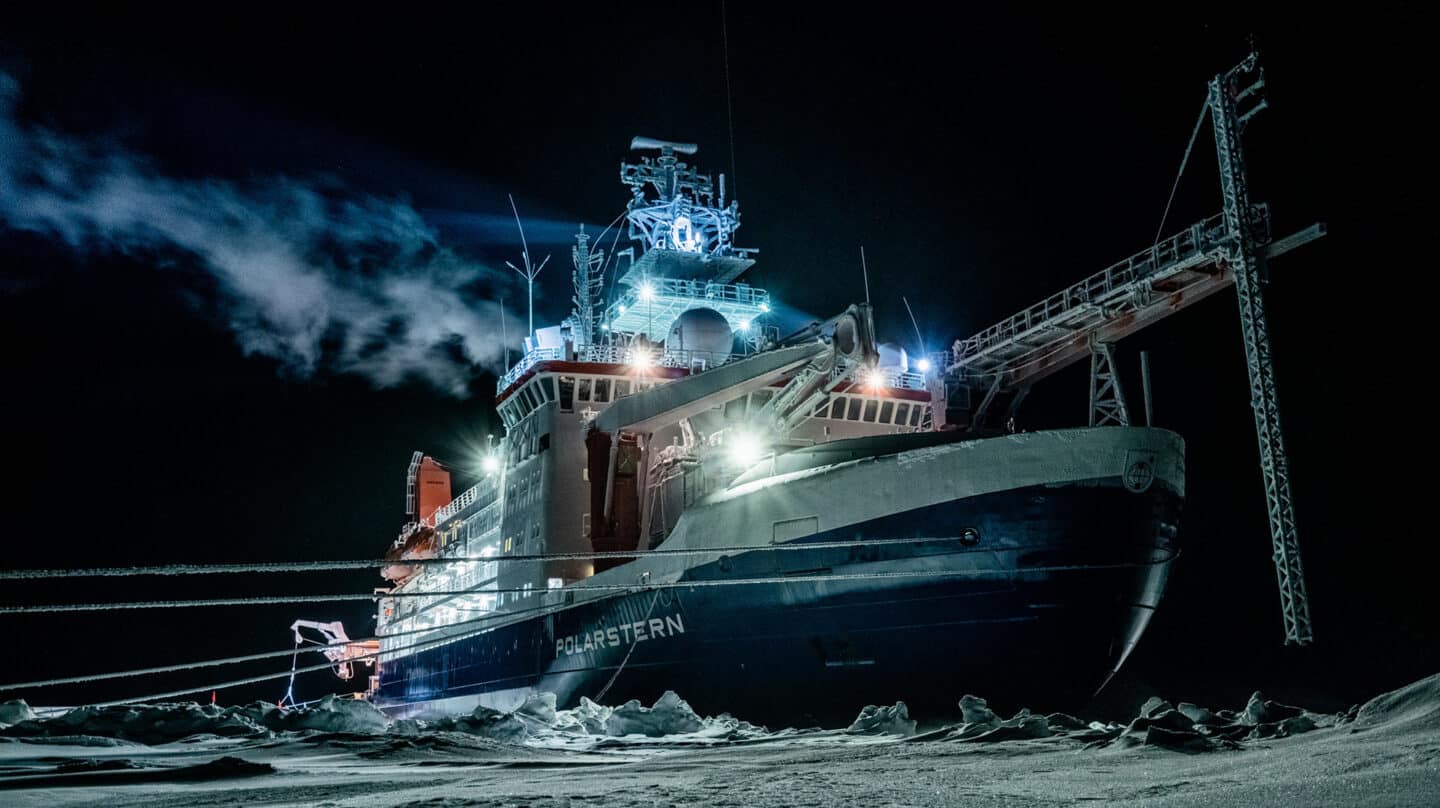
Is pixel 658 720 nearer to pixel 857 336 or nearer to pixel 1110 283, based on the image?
pixel 857 336

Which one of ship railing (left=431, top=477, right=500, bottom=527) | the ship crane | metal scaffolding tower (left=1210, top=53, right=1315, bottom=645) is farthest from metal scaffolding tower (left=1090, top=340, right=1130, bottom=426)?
ship railing (left=431, top=477, right=500, bottom=527)

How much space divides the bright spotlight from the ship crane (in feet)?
13.6

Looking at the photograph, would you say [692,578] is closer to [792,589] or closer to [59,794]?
[792,589]

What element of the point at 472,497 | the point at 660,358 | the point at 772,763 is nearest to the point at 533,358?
the point at 660,358

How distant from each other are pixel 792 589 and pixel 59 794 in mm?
10484

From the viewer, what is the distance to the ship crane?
16703 mm

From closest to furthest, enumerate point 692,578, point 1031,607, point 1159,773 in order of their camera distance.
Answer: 1. point 1159,773
2. point 1031,607
3. point 692,578

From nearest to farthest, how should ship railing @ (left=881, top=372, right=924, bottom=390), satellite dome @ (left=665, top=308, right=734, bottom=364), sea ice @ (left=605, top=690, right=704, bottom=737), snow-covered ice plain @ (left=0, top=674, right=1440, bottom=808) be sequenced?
snow-covered ice plain @ (left=0, top=674, right=1440, bottom=808) → sea ice @ (left=605, top=690, right=704, bottom=737) → ship railing @ (left=881, top=372, right=924, bottom=390) → satellite dome @ (left=665, top=308, right=734, bottom=364)

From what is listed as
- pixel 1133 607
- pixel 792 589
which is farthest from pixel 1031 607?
pixel 792 589

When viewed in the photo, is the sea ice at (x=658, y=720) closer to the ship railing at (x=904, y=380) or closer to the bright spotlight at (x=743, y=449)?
the bright spotlight at (x=743, y=449)

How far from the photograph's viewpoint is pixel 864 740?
1045 cm

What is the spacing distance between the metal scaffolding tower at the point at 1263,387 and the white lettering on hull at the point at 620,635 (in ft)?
32.5

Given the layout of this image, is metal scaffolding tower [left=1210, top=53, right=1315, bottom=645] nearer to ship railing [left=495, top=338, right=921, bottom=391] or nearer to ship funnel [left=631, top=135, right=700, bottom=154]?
ship railing [left=495, top=338, right=921, bottom=391]

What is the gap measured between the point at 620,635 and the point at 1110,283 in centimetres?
1145
